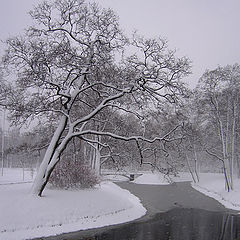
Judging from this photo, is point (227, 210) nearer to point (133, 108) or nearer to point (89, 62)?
point (133, 108)

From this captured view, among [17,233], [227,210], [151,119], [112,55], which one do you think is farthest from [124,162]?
[17,233]

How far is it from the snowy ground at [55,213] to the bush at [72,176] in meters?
1.78

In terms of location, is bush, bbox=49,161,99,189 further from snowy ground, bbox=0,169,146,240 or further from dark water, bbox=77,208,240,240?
dark water, bbox=77,208,240,240

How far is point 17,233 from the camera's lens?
33.5 ft

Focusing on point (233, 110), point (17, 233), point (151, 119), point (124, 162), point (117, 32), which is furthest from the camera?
point (233, 110)

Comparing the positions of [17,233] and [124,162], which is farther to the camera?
[124,162]

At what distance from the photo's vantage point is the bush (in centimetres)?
1758

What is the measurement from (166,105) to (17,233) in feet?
30.5

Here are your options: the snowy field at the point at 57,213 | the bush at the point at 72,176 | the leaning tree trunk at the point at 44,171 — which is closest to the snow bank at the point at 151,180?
the bush at the point at 72,176

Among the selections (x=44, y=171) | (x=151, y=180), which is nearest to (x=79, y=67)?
(x=44, y=171)

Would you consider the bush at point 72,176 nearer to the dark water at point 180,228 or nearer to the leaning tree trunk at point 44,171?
the leaning tree trunk at point 44,171

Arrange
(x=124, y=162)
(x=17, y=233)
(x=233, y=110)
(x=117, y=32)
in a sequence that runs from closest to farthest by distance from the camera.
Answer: (x=17, y=233)
(x=117, y=32)
(x=124, y=162)
(x=233, y=110)

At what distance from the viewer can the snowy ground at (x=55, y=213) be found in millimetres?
10680

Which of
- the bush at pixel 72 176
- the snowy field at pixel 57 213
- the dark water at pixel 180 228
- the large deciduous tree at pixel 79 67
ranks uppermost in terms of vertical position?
the large deciduous tree at pixel 79 67
